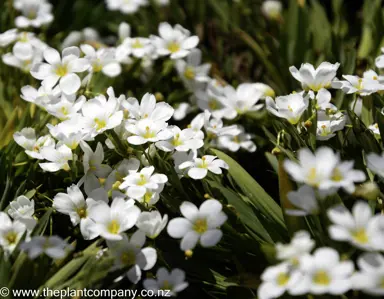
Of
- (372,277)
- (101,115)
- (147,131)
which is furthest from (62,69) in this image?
(372,277)

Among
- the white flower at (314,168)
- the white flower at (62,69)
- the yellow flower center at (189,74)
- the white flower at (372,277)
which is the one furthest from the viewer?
the yellow flower center at (189,74)

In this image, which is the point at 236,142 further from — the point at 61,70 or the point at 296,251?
the point at 296,251

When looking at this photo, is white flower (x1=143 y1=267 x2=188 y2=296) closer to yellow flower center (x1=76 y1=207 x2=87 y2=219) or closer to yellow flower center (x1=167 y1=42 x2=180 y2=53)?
yellow flower center (x1=76 y1=207 x2=87 y2=219)

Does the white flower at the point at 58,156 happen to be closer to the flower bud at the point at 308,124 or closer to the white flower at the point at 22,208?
the white flower at the point at 22,208

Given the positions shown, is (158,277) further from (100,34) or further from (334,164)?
(100,34)

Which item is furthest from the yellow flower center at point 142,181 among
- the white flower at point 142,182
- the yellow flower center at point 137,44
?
the yellow flower center at point 137,44

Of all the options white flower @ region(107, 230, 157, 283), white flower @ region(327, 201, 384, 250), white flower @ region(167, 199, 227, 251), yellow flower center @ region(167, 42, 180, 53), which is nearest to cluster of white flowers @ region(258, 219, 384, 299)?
white flower @ region(327, 201, 384, 250)

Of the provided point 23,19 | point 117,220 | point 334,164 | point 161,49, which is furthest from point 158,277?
point 23,19
